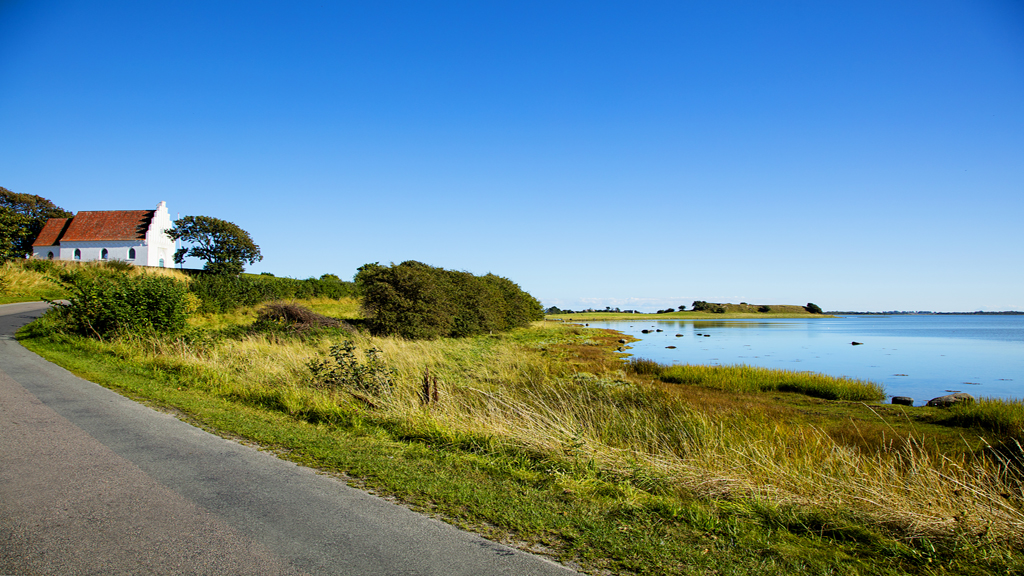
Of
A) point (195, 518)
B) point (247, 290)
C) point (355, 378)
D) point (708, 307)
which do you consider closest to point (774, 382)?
point (355, 378)

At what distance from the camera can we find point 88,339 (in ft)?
59.0

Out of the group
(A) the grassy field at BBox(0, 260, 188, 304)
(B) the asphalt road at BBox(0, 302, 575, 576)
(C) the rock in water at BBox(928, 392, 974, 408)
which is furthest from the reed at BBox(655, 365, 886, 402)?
(A) the grassy field at BBox(0, 260, 188, 304)

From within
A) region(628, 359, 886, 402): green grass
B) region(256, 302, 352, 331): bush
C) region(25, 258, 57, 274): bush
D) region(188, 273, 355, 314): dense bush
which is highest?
region(25, 258, 57, 274): bush

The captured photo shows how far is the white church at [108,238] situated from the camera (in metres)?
63.2

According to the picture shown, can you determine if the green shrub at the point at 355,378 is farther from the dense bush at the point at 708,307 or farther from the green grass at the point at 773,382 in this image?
the dense bush at the point at 708,307

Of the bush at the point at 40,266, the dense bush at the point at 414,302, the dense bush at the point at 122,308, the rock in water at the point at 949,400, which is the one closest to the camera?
the rock in water at the point at 949,400

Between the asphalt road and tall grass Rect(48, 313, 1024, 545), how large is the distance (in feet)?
8.23

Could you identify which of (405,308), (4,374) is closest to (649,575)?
(4,374)

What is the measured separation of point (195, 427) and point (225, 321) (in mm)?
26657

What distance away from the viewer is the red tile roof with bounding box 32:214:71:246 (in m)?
65.2

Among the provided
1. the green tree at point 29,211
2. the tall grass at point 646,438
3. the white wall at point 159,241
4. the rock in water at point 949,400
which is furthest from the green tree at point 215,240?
the rock in water at point 949,400

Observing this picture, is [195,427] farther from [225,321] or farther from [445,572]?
[225,321]

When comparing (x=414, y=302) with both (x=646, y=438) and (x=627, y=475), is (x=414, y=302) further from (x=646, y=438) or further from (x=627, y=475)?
(x=627, y=475)

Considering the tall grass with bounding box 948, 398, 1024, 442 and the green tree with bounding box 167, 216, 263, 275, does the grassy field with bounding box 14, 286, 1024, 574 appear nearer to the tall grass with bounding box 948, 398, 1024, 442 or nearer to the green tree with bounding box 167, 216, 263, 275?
the tall grass with bounding box 948, 398, 1024, 442
